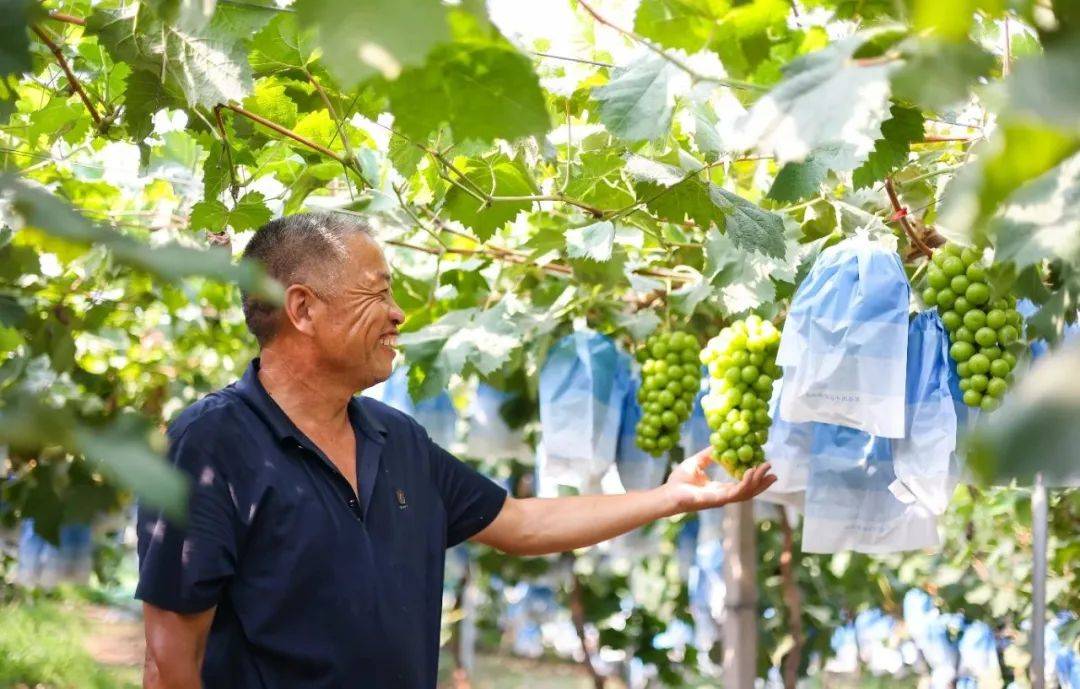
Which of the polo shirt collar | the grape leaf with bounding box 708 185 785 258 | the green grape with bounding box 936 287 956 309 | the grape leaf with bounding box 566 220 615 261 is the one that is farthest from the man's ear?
the green grape with bounding box 936 287 956 309

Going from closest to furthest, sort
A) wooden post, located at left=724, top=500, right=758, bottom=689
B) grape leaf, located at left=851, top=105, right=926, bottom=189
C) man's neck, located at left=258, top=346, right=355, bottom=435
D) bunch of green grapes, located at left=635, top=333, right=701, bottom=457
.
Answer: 1. grape leaf, located at left=851, top=105, right=926, bottom=189
2. man's neck, located at left=258, top=346, right=355, bottom=435
3. bunch of green grapes, located at left=635, top=333, right=701, bottom=457
4. wooden post, located at left=724, top=500, right=758, bottom=689

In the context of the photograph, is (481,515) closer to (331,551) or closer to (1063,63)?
(331,551)

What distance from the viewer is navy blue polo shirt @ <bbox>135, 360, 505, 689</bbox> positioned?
2.03 m

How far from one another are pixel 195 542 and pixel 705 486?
3.25 feet

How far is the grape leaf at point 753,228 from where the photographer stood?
2.10 meters

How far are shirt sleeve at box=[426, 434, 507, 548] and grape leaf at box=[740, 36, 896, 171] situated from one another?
1.67 m

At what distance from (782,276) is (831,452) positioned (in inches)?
13.5

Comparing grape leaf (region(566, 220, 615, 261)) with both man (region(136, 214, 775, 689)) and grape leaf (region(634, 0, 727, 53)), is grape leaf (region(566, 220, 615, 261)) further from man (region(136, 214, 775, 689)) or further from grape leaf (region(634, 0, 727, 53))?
grape leaf (region(634, 0, 727, 53))

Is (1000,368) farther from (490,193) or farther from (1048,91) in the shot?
(1048,91)

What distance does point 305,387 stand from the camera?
233 cm

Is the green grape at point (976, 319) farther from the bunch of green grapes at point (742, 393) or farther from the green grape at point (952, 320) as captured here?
the bunch of green grapes at point (742, 393)

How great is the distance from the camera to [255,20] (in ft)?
5.08

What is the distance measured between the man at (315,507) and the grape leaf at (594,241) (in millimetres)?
363

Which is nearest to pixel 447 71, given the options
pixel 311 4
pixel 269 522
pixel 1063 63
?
pixel 311 4
